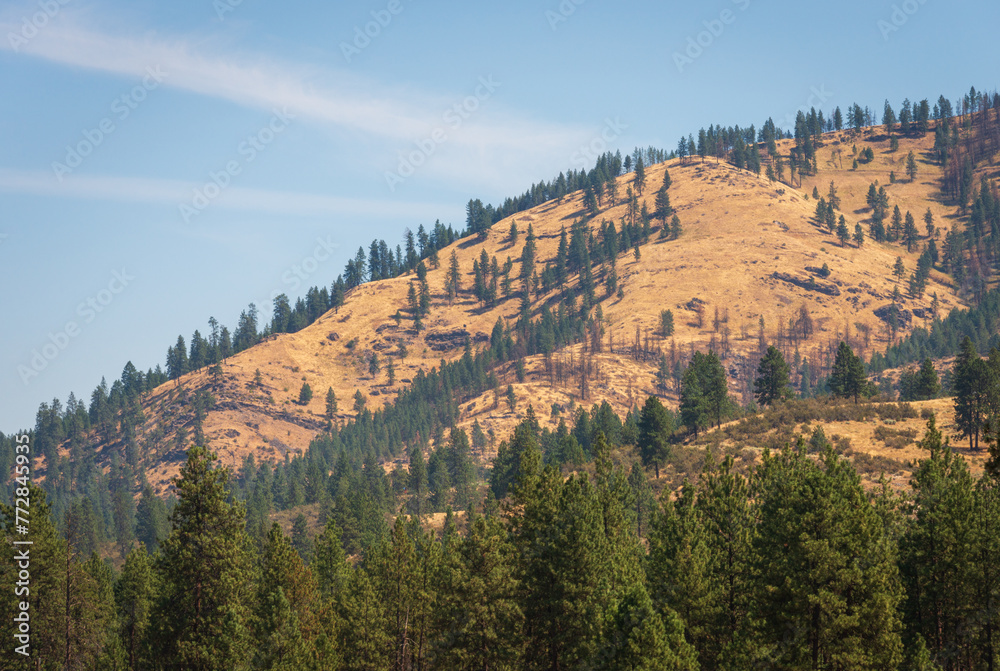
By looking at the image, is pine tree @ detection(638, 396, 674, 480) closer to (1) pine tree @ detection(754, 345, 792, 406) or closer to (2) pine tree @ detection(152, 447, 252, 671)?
(1) pine tree @ detection(754, 345, 792, 406)

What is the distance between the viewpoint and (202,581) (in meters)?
41.0

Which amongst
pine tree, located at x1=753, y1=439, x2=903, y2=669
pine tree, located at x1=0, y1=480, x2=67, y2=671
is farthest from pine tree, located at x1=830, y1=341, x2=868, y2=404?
pine tree, located at x1=0, y1=480, x2=67, y2=671

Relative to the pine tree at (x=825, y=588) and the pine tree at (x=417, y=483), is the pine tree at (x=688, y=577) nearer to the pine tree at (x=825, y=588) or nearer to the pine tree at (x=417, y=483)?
the pine tree at (x=825, y=588)

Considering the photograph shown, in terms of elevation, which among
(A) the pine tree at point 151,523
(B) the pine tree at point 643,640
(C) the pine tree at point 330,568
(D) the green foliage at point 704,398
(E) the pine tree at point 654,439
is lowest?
(A) the pine tree at point 151,523

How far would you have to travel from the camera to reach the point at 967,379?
83938 mm

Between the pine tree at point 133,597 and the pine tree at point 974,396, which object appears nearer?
the pine tree at point 133,597

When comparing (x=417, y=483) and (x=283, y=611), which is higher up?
(x=283, y=611)

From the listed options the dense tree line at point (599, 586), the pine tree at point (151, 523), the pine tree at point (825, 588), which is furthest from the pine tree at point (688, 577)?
the pine tree at point (151, 523)

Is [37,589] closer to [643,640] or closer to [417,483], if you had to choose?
[643,640]

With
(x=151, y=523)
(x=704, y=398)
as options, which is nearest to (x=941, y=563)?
(x=704, y=398)

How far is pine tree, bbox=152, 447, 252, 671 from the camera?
132 feet

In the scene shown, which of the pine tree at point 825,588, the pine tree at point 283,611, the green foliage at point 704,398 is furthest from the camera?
the green foliage at point 704,398

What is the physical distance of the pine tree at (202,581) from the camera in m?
40.2

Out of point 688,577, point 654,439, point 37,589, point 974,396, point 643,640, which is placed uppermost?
point 974,396
